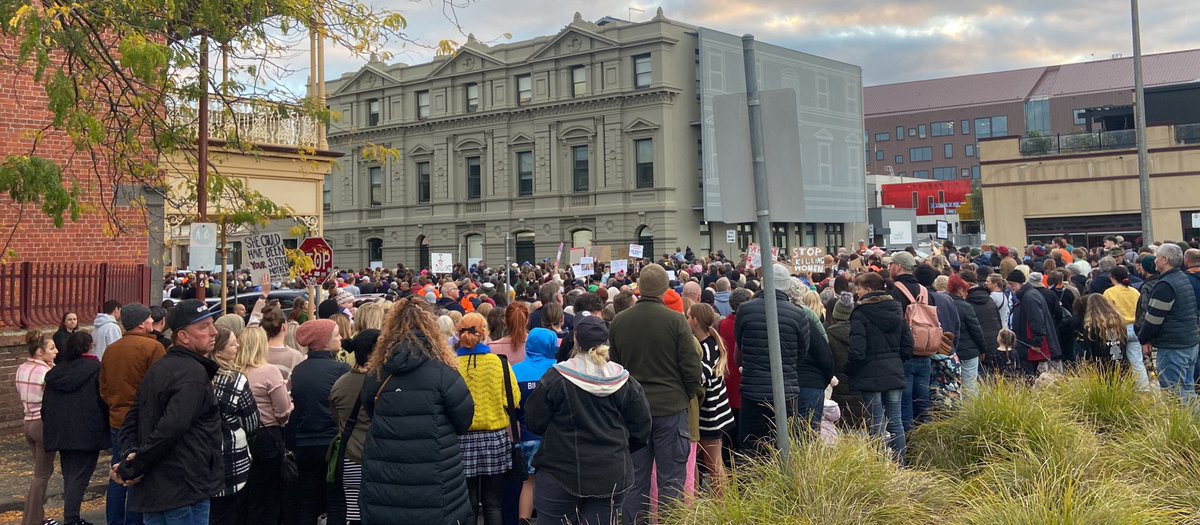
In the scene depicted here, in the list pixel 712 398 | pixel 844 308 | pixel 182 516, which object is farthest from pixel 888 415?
pixel 182 516

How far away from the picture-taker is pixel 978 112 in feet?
338

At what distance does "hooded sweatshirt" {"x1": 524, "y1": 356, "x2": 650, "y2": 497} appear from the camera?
5.89m

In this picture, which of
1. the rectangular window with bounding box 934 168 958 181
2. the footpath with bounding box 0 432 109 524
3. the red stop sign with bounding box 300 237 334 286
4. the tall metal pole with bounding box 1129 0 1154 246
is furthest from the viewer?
the rectangular window with bounding box 934 168 958 181

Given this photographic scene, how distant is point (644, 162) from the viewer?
44.9 metres

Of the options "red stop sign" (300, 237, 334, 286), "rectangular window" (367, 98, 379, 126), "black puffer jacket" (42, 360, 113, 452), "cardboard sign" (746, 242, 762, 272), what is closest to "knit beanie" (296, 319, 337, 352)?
"black puffer jacket" (42, 360, 113, 452)

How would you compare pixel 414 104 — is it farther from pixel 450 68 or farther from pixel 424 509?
pixel 424 509

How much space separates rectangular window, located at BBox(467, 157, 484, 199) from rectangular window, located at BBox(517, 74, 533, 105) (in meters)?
4.34

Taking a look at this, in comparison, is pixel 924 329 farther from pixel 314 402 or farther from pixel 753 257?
pixel 753 257

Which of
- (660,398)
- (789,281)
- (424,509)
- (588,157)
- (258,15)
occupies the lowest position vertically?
(424,509)

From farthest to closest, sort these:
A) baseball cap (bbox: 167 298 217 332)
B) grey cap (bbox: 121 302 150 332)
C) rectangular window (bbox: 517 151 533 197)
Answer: rectangular window (bbox: 517 151 533 197)
grey cap (bbox: 121 302 150 332)
baseball cap (bbox: 167 298 217 332)

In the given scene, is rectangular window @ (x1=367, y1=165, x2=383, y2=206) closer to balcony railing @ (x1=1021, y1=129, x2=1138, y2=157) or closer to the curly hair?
balcony railing @ (x1=1021, y1=129, x2=1138, y2=157)

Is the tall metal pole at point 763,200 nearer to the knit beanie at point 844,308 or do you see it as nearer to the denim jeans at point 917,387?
the knit beanie at point 844,308

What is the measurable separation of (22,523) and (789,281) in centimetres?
689

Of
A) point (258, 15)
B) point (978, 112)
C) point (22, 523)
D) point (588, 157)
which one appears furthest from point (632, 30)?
point (978, 112)
